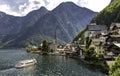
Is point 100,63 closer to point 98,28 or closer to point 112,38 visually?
point 112,38

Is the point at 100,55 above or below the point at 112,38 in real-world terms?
below

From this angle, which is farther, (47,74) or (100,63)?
(100,63)

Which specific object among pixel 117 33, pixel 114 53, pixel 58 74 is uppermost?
pixel 117 33

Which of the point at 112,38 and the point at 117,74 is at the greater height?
the point at 112,38

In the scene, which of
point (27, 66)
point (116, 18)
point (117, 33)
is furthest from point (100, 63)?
point (116, 18)

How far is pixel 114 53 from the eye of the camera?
92.4 meters

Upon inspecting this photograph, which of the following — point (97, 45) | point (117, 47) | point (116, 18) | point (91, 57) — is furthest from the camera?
point (116, 18)

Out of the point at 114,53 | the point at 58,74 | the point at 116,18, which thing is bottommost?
the point at 58,74

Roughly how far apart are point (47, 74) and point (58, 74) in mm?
3676

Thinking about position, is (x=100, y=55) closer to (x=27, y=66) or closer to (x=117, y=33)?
(x=117, y=33)

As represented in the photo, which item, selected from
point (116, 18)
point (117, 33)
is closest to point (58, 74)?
point (117, 33)

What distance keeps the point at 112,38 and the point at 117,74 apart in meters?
79.5

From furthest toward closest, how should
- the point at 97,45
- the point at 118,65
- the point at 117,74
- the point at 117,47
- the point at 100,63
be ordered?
the point at 97,45, the point at 100,63, the point at 117,47, the point at 118,65, the point at 117,74

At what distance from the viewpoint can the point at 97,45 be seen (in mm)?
116250
